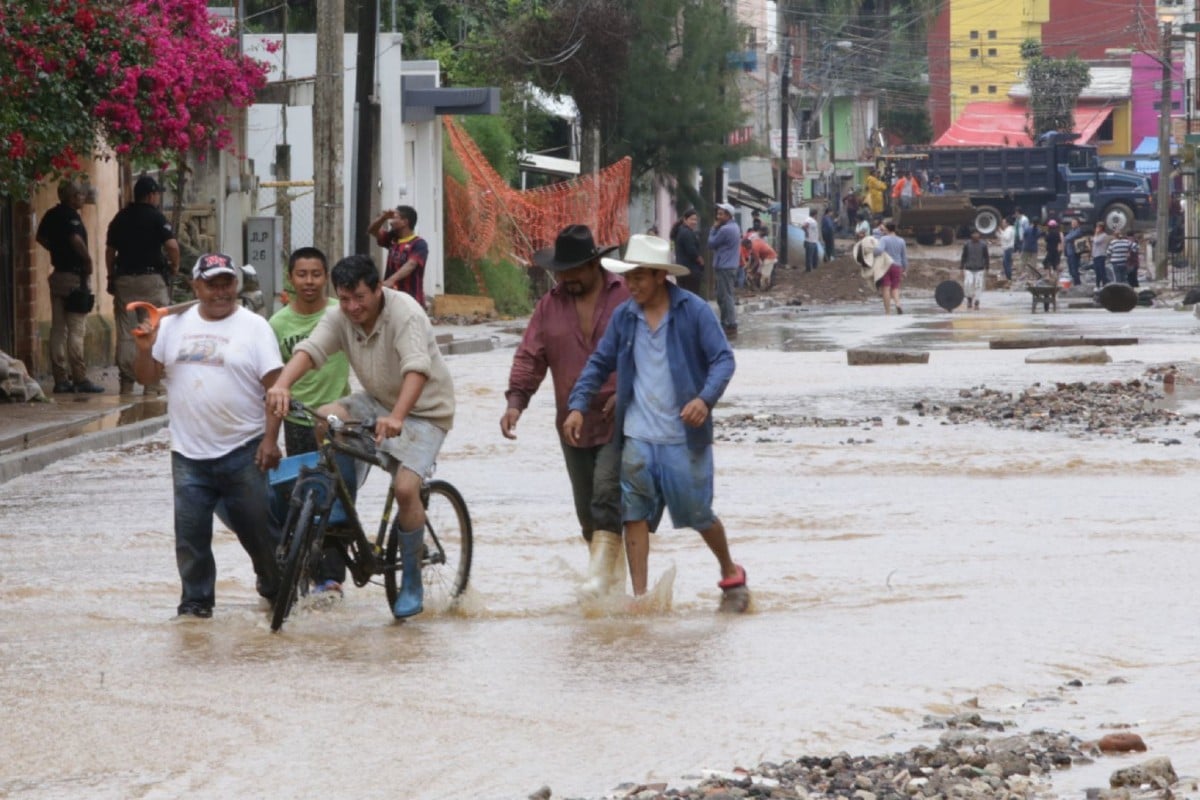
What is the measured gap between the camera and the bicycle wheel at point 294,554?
27.6 feet

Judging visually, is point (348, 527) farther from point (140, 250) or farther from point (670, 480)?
point (140, 250)

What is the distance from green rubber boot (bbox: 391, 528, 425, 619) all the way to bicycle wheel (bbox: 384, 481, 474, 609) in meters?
0.08

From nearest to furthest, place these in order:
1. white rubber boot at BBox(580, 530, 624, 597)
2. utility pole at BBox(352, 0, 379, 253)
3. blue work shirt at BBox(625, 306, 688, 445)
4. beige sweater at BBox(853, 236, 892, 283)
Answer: blue work shirt at BBox(625, 306, 688, 445)
white rubber boot at BBox(580, 530, 624, 597)
utility pole at BBox(352, 0, 379, 253)
beige sweater at BBox(853, 236, 892, 283)

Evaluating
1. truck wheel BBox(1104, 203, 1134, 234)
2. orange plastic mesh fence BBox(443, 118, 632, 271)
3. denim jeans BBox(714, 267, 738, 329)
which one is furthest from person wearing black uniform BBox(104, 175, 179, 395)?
truck wheel BBox(1104, 203, 1134, 234)

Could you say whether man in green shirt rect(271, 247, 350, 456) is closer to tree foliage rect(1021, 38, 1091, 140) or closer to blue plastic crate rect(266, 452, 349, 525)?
blue plastic crate rect(266, 452, 349, 525)

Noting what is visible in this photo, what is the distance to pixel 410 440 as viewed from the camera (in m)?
8.71

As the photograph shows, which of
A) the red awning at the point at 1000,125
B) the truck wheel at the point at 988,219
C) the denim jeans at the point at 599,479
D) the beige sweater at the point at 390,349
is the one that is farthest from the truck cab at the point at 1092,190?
the beige sweater at the point at 390,349

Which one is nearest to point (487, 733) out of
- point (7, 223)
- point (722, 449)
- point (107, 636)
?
point (107, 636)

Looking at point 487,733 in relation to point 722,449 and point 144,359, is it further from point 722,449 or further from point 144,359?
point 722,449

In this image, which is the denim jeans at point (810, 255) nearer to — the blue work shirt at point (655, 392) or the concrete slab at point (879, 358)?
the concrete slab at point (879, 358)

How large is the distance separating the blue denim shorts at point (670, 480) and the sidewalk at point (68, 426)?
6.53 m

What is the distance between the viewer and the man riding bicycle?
859 cm

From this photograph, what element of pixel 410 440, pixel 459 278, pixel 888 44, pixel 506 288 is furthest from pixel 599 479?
pixel 888 44

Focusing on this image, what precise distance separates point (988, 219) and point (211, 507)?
203 ft
